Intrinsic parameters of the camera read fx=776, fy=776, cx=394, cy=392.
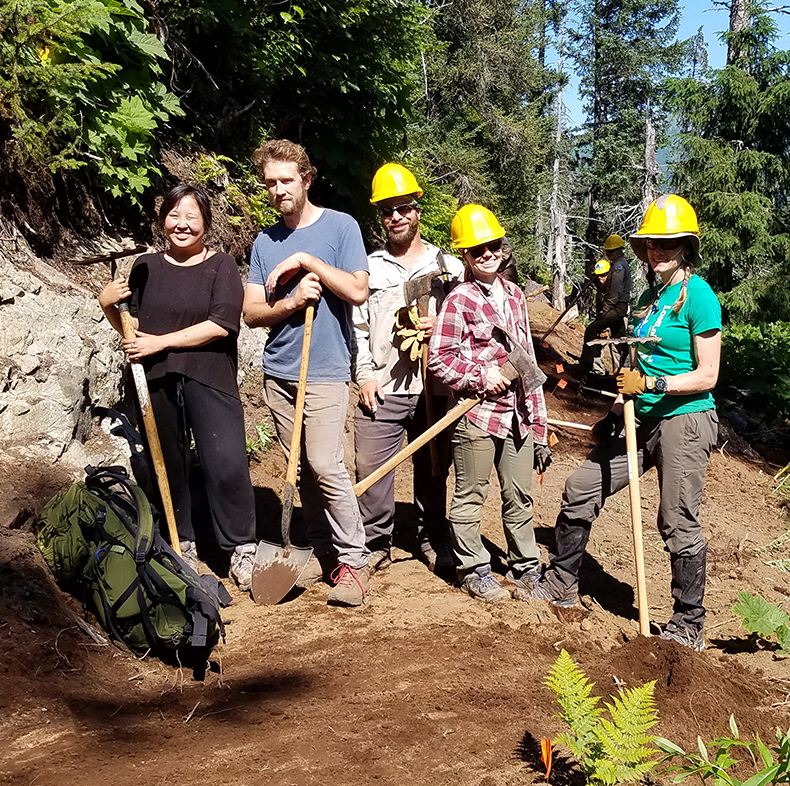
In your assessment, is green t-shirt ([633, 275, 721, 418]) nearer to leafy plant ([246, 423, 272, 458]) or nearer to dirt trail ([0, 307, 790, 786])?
dirt trail ([0, 307, 790, 786])

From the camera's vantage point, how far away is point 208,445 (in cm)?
441

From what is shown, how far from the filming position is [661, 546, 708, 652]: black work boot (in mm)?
4164

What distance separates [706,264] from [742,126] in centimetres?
321

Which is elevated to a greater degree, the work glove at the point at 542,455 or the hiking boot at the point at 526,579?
the work glove at the point at 542,455

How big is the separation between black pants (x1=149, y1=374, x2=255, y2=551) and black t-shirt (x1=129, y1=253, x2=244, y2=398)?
3.5 inches

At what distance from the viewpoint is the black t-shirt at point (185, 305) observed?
14.3ft

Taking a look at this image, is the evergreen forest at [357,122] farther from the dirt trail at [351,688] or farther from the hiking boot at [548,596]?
the hiking boot at [548,596]

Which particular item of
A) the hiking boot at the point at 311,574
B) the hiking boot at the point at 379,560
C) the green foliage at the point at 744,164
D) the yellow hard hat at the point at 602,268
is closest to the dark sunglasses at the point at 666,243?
the hiking boot at the point at 379,560

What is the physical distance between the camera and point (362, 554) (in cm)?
460

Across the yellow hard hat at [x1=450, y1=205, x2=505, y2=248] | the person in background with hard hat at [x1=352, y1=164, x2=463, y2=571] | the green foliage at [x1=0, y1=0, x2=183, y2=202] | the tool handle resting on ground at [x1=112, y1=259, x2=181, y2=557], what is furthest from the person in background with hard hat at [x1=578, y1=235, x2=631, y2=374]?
the tool handle resting on ground at [x1=112, y1=259, x2=181, y2=557]

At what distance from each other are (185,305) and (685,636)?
130 inches

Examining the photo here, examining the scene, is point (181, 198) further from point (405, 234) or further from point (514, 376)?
point (514, 376)

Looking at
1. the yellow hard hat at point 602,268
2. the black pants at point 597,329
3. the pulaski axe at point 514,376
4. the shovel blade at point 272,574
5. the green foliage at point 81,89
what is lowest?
the black pants at point 597,329

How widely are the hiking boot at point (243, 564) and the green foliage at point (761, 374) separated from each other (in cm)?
927
